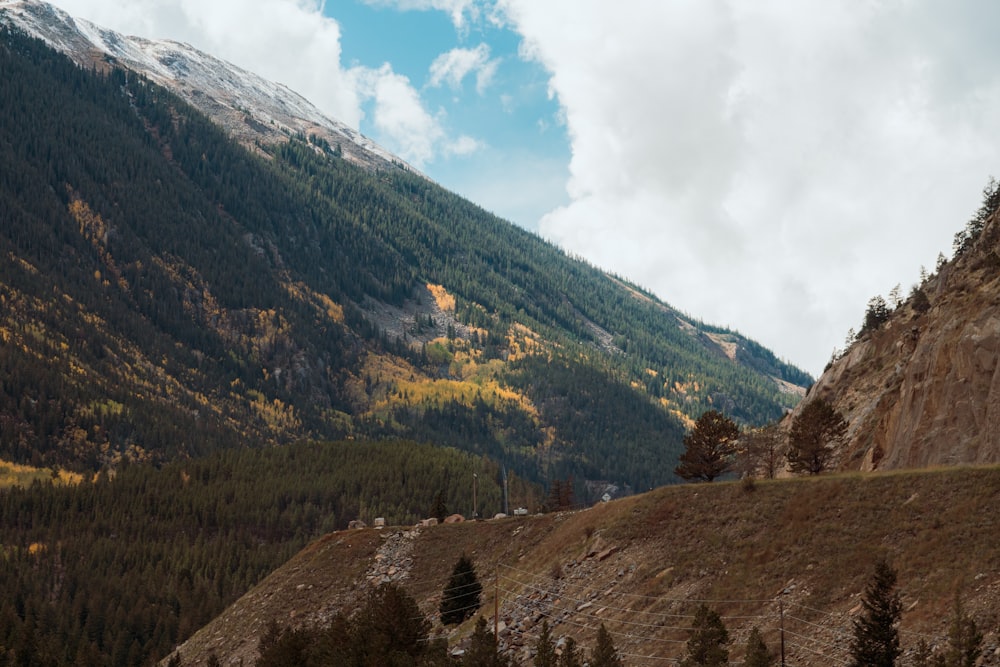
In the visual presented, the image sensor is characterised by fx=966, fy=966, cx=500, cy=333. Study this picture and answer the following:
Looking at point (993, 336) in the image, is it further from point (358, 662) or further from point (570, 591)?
point (358, 662)

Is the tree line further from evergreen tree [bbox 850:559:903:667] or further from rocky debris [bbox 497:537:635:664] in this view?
evergreen tree [bbox 850:559:903:667]

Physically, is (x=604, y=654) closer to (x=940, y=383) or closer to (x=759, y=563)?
(x=759, y=563)

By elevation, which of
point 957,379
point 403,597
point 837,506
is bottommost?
point 403,597

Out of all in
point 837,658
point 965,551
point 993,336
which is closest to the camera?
point 837,658

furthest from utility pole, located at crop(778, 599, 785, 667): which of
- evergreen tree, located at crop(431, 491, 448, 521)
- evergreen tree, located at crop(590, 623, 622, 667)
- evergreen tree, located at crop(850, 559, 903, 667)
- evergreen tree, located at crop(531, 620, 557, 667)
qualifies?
evergreen tree, located at crop(431, 491, 448, 521)

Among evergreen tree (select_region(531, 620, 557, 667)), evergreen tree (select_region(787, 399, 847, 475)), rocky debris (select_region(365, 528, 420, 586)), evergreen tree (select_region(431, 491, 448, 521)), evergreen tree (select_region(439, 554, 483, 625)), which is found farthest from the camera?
evergreen tree (select_region(431, 491, 448, 521))

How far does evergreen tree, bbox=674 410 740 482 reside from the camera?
293 ft

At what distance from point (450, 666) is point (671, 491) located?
80.1 ft

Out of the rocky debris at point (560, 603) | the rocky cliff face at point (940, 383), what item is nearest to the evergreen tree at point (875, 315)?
the rocky cliff face at point (940, 383)

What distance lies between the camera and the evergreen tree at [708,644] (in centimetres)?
4678

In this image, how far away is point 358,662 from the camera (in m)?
68.0

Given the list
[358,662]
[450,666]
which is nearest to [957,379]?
[450,666]

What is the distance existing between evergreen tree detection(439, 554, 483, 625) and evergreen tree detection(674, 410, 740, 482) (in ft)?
70.2

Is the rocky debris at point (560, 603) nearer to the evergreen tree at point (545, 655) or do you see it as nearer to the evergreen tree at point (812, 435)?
the evergreen tree at point (545, 655)
